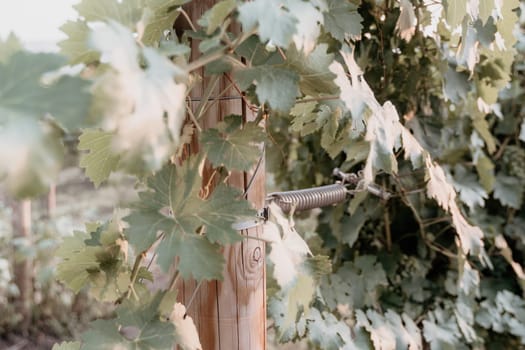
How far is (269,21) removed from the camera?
23.4 inches

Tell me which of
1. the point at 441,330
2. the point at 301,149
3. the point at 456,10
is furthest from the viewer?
the point at 301,149

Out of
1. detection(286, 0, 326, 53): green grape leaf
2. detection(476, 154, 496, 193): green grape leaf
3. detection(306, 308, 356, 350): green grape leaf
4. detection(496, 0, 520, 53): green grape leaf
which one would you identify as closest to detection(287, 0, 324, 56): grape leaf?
detection(286, 0, 326, 53): green grape leaf

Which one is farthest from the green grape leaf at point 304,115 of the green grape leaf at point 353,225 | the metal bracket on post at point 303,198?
the green grape leaf at point 353,225

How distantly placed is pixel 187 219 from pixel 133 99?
0.21 m

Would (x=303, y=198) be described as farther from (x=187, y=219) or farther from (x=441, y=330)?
(x=441, y=330)

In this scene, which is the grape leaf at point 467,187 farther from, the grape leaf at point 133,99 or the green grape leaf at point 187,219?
the grape leaf at point 133,99

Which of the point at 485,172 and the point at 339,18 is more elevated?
the point at 485,172

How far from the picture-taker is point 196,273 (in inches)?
24.6

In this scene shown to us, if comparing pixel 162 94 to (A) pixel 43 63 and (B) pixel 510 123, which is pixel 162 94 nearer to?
(A) pixel 43 63

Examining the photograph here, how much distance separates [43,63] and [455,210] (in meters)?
1.03

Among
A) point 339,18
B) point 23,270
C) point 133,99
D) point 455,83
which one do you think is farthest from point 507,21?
point 23,270

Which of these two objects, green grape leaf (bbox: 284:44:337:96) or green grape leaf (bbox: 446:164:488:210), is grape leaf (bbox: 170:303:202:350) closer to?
green grape leaf (bbox: 284:44:337:96)

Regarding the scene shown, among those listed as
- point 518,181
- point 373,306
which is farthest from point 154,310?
point 518,181

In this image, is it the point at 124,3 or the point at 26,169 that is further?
the point at 124,3
